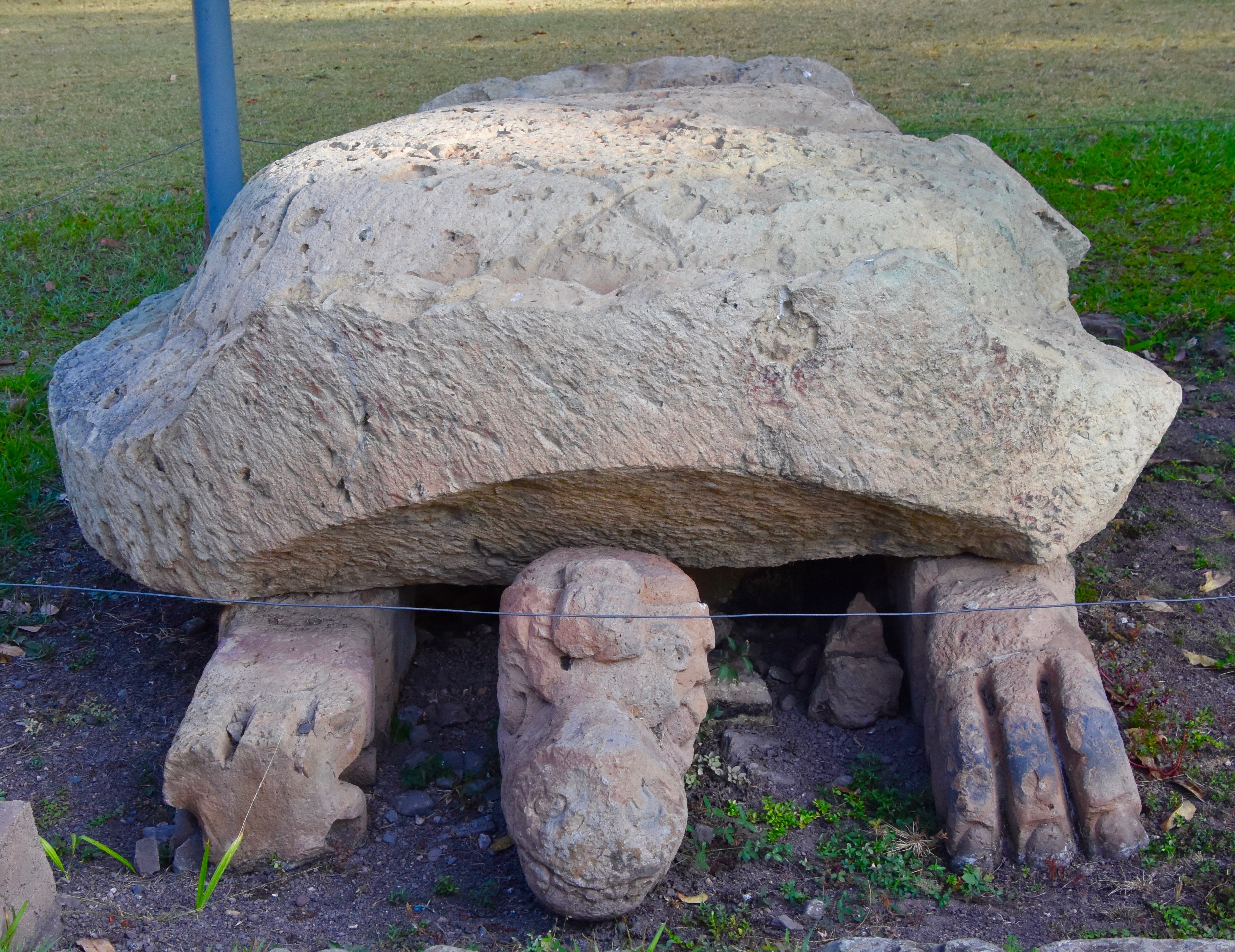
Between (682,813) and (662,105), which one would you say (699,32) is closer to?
(662,105)

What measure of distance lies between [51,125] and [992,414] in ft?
18.6

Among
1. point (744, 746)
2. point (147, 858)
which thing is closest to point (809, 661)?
point (744, 746)

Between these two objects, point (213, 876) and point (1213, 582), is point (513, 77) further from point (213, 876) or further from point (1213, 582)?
point (213, 876)

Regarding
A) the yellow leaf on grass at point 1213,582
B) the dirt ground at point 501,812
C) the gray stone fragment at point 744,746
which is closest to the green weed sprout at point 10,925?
the dirt ground at point 501,812

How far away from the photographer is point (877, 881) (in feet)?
7.04

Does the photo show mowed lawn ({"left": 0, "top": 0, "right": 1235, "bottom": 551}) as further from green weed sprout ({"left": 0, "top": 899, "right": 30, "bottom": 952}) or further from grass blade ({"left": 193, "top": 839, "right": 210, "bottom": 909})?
green weed sprout ({"left": 0, "top": 899, "right": 30, "bottom": 952})

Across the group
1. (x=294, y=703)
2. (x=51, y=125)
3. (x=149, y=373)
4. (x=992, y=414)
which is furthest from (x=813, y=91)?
(x=51, y=125)

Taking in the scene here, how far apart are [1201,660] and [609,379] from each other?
1.70 meters

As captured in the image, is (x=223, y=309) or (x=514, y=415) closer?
(x=514, y=415)

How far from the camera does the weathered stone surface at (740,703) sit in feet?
8.64

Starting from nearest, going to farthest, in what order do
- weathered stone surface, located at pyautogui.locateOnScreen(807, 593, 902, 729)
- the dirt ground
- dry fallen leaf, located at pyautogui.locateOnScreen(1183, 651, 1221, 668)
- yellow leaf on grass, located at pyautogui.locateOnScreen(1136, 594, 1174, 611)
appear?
the dirt ground → weathered stone surface, located at pyautogui.locateOnScreen(807, 593, 902, 729) → dry fallen leaf, located at pyautogui.locateOnScreen(1183, 651, 1221, 668) → yellow leaf on grass, located at pyautogui.locateOnScreen(1136, 594, 1174, 611)

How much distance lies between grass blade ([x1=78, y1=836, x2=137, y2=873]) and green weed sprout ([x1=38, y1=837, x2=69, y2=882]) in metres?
0.06

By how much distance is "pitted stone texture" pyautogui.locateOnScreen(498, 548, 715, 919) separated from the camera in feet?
6.17

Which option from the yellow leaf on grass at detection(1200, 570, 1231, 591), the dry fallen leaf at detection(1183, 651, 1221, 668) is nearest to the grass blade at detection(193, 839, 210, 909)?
the dry fallen leaf at detection(1183, 651, 1221, 668)
